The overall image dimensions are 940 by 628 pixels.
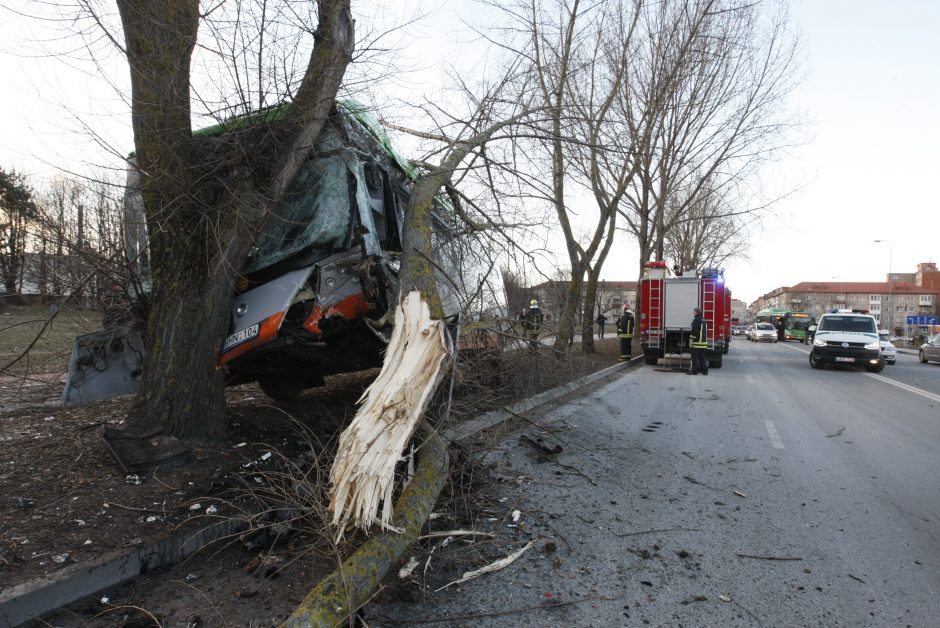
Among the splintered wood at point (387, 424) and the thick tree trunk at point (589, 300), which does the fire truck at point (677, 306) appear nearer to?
the thick tree trunk at point (589, 300)

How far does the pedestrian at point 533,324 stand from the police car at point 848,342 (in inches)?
561

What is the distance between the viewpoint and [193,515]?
3.50 metres

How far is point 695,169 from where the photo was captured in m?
19.3

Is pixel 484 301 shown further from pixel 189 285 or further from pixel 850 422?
pixel 850 422

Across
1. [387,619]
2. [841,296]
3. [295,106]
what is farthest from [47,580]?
[841,296]

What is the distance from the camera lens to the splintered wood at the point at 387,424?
288 cm

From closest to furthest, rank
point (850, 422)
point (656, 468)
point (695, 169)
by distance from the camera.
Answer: point (656, 468)
point (850, 422)
point (695, 169)

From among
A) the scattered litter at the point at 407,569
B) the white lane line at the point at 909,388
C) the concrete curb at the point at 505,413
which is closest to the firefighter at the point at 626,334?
the concrete curb at the point at 505,413

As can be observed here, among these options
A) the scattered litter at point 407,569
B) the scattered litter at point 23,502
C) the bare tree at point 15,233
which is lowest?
the scattered litter at point 407,569

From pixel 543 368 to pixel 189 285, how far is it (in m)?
3.90

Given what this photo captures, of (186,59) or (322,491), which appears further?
(186,59)

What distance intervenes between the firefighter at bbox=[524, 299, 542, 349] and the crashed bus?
1.15 metres

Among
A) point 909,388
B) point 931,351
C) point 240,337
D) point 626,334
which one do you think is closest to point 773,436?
point 240,337

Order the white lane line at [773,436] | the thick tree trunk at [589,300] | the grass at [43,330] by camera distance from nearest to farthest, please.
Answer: the grass at [43,330] → the white lane line at [773,436] → the thick tree trunk at [589,300]
